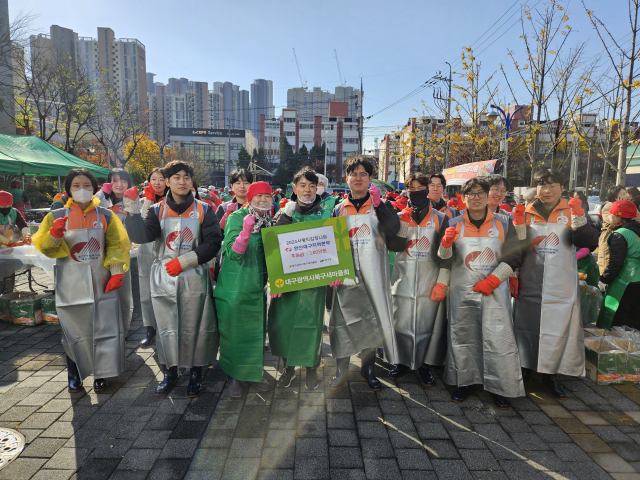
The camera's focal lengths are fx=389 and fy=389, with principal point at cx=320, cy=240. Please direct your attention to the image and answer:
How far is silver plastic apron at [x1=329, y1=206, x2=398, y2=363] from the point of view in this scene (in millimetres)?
3402

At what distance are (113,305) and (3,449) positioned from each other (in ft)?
4.06

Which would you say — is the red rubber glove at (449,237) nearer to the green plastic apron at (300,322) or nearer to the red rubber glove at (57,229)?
the green plastic apron at (300,322)

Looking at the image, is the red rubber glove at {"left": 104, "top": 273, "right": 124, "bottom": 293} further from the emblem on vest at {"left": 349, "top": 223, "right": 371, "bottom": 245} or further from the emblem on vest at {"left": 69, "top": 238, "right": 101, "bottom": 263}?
the emblem on vest at {"left": 349, "top": 223, "right": 371, "bottom": 245}

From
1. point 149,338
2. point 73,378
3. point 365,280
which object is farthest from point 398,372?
point 73,378

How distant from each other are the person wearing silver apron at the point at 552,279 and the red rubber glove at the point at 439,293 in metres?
0.76

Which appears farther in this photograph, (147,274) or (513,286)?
(147,274)

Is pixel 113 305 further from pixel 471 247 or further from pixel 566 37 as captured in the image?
pixel 566 37

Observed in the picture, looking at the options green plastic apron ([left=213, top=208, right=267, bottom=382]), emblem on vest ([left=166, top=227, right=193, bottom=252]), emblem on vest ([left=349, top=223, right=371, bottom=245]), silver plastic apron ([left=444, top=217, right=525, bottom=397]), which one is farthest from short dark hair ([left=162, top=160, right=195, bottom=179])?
silver plastic apron ([left=444, top=217, right=525, bottom=397])

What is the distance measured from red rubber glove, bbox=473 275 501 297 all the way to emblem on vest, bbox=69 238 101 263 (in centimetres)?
334

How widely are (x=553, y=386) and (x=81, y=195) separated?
14.9 ft

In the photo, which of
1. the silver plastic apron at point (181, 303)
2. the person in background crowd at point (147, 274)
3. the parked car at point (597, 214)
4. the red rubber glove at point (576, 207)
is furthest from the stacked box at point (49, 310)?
the parked car at point (597, 214)

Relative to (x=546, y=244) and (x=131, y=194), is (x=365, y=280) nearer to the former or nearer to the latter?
(x=546, y=244)

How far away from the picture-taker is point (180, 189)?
11.0ft

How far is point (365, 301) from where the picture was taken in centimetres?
344
